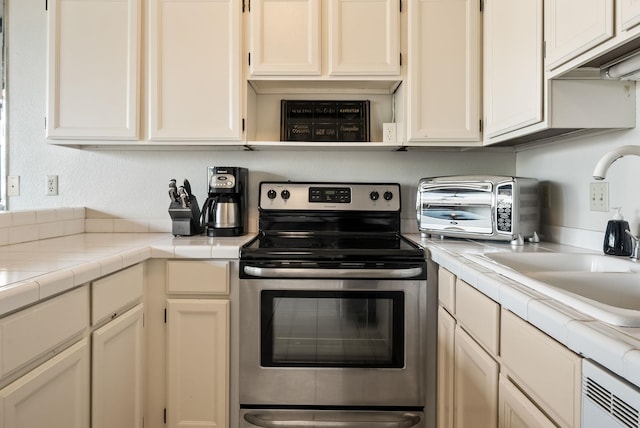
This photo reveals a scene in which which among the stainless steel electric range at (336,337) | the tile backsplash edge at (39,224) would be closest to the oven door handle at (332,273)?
the stainless steel electric range at (336,337)

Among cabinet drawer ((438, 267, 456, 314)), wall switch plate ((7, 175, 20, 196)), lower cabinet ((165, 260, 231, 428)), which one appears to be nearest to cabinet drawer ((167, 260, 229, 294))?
lower cabinet ((165, 260, 231, 428))

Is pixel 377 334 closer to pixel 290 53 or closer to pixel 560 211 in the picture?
pixel 560 211

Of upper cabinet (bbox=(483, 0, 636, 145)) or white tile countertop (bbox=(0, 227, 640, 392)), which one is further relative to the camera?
upper cabinet (bbox=(483, 0, 636, 145))

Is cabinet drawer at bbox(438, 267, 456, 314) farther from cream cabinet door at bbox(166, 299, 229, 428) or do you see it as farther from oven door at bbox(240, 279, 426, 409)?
cream cabinet door at bbox(166, 299, 229, 428)

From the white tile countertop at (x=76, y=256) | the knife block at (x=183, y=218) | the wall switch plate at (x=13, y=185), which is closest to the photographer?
the white tile countertop at (x=76, y=256)

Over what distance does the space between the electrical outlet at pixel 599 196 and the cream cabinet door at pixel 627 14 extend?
673mm

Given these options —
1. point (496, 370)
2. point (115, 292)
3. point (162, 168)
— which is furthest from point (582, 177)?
point (162, 168)

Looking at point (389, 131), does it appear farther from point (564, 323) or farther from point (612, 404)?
point (612, 404)

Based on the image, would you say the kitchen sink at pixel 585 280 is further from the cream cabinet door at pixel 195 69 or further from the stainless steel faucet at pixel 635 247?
the cream cabinet door at pixel 195 69

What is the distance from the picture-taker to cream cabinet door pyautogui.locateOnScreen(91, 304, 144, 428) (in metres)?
1.28

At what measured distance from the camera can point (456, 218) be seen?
1.83 metres

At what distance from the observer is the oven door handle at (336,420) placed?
165cm

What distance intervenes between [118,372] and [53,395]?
371 mm

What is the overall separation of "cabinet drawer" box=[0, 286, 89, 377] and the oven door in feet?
2.07
